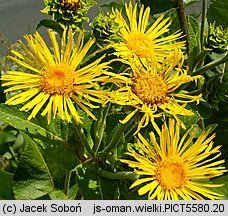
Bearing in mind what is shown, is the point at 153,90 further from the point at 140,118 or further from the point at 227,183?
the point at 227,183

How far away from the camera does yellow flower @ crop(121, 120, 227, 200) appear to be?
2.35 feet

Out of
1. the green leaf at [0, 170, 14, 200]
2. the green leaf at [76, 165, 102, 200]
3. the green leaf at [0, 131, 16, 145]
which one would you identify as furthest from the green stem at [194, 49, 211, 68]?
the green leaf at [0, 131, 16, 145]

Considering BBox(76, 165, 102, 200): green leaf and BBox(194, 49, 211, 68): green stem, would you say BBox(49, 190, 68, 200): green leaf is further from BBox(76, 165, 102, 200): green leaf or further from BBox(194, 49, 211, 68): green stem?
BBox(194, 49, 211, 68): green stem

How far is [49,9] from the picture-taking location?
2.62ft

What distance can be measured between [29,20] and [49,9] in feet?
6.08

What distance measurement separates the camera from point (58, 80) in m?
0.75

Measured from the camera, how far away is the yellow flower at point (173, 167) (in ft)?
2.35

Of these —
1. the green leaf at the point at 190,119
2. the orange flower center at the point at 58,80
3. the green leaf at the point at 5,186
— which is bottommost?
the green leaf at the point at 5,186

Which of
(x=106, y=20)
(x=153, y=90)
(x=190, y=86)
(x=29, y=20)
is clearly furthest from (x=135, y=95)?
(x=29, y=20)

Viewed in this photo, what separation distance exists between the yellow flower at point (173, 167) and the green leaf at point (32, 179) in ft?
0.45

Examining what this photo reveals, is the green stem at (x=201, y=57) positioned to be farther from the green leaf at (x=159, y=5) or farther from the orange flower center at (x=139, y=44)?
the green leaf at (x=159, y=5)

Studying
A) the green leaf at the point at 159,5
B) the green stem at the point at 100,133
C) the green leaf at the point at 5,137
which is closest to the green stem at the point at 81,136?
the green stem at the point at 100,133

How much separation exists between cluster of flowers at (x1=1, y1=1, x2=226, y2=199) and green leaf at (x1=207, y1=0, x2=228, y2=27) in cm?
30

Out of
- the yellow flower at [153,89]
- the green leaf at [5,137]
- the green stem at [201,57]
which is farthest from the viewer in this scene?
the green leaf at [5,137]
